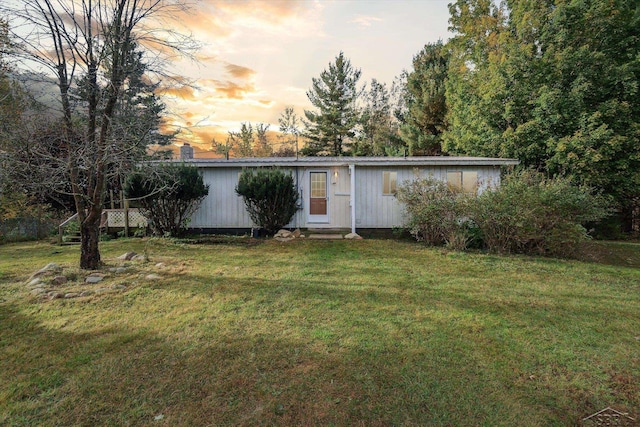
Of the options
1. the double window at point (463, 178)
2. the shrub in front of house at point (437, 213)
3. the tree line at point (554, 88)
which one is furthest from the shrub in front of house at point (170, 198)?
the tree line at point (554, 88)

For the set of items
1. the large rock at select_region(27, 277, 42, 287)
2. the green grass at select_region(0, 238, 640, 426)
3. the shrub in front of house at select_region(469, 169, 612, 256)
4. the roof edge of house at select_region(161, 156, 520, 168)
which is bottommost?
the green grass at select_region(0, 238, 640, 426)

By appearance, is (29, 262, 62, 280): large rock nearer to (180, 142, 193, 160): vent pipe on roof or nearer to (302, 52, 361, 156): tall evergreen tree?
(180, 142, 193, 160): vent pipe on roof

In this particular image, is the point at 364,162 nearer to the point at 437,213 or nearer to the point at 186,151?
the point at 437,213

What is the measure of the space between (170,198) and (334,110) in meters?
17.0

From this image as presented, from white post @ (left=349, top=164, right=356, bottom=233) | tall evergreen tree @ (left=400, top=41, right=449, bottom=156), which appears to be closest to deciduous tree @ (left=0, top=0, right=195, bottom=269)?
white post @ (left=349, top=164, right=356, bottom=233)

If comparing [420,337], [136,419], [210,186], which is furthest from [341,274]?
[210,186]

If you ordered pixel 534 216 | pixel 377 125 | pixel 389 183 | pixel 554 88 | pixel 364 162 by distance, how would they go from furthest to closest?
pixel 377 125 → pixel 554 88 → pixel 389 183 → pixel 364 162 → pixel 534 216

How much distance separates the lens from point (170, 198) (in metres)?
9.26

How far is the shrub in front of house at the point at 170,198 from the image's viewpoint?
8.89 m

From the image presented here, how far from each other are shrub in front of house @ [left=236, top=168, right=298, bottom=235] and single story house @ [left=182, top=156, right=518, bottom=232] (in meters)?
0.83

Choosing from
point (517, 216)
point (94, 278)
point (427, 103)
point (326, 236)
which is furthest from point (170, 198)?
point (427, 103)

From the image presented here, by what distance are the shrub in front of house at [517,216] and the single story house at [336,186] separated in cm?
198

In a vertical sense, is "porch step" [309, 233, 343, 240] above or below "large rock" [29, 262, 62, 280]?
above

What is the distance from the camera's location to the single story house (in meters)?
10.2
